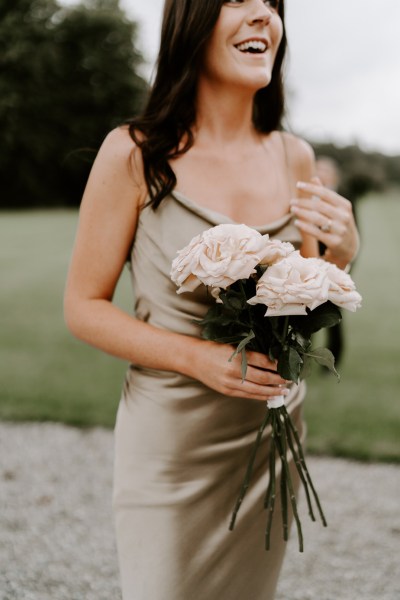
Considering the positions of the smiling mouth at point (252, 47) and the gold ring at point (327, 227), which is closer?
the smiling mouth at point (252, 47)

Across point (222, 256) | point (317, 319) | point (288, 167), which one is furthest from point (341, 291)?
point (288, 167)

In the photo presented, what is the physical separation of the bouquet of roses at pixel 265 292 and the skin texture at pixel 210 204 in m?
0.09

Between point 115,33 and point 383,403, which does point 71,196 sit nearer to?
point 115,33

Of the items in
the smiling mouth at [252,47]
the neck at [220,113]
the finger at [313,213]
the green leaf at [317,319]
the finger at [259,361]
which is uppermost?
the smiling mouth at [252,47]

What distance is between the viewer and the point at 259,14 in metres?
2.22

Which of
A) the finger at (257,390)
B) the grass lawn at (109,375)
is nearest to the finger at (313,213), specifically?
the finger at (257,390)

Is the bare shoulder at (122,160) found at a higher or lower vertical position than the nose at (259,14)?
lower

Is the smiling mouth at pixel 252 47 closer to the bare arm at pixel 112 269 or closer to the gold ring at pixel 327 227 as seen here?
the bare arm at pixel 112 269

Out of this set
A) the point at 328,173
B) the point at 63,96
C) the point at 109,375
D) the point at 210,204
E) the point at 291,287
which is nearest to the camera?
the point at 291,287

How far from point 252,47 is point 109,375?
→ 230 inches

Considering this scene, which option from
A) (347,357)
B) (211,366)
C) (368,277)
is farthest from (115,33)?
(211,366)

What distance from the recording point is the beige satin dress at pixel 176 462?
216 centimetres

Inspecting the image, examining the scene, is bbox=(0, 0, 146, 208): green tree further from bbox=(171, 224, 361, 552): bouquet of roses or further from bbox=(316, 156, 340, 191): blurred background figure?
bbox=(171, 224, 361, 552): bouquet of roses

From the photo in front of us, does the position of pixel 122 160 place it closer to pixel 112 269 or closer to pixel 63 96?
pixel 112 269
